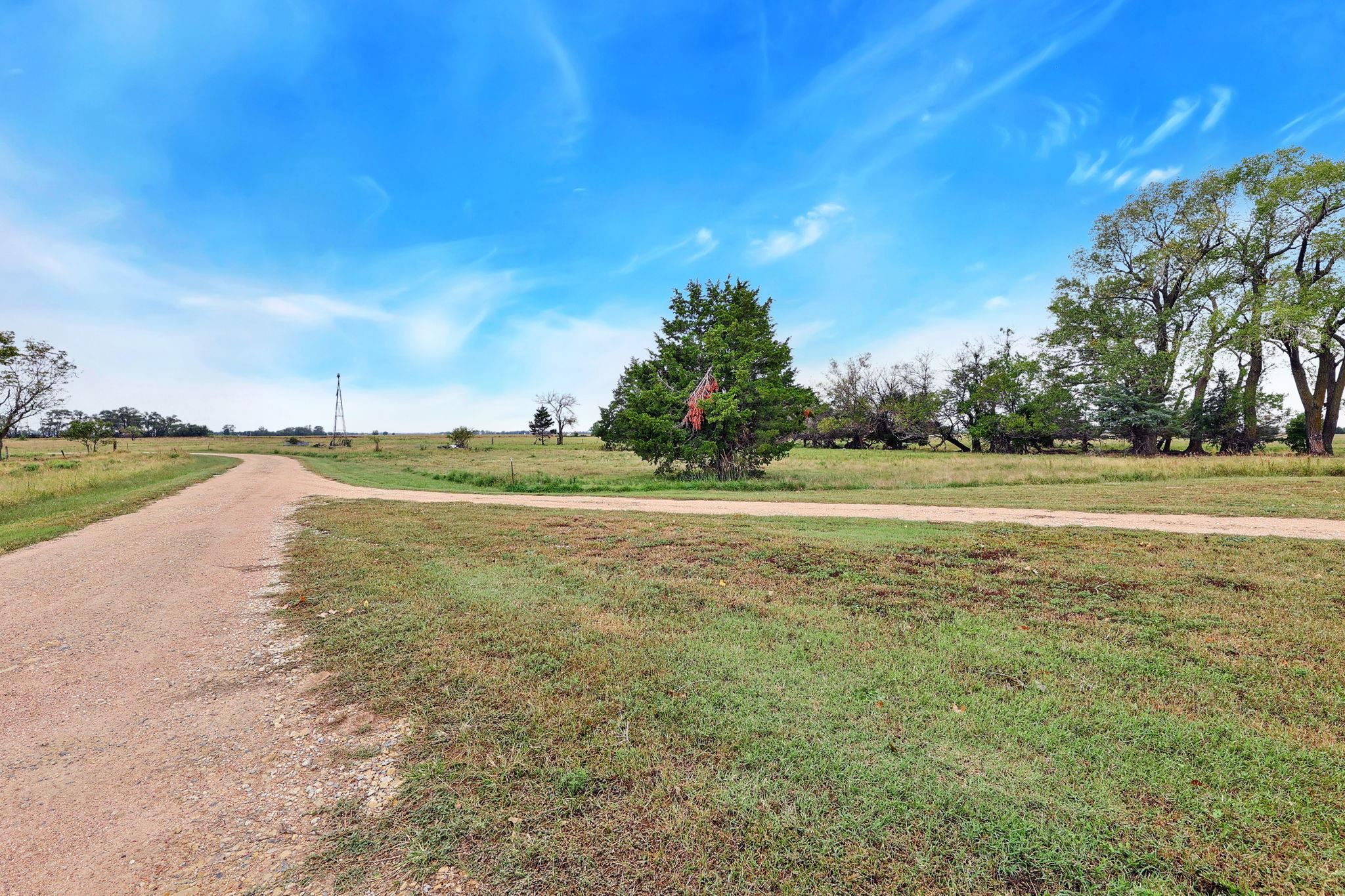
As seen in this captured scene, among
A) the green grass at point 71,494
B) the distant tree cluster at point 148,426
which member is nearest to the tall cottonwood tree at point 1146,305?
the green grass at point 71,494

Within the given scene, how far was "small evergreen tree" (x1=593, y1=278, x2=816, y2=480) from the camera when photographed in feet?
69.2

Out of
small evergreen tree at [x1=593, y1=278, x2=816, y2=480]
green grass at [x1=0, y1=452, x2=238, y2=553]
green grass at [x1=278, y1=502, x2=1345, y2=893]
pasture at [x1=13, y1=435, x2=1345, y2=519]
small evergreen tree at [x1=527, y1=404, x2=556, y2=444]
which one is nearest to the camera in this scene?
green grass at [x1=278, y1=502, x2=1345, y2=893]

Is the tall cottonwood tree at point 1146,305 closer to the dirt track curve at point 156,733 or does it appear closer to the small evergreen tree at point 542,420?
the dirt track curve at point 156,733

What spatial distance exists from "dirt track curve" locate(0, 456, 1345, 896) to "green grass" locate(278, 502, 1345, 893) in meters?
0.38

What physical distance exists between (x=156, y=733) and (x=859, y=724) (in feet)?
15.1

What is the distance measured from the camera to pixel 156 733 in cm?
333

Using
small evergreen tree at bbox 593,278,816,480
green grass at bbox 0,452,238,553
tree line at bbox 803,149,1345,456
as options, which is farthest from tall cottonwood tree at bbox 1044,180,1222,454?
green grass at bbox 0,452,238,553

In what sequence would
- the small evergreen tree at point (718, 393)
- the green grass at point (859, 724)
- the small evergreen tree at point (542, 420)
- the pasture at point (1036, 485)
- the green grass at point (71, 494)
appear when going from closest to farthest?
1. the green grass at point (859, 724)
2. the green grass at point (71, 494)
3. the pasture at point (1036, 485)
4. the small evergreen tree at point (718, 393)
5. the small evergreen tree at point (542, 420)

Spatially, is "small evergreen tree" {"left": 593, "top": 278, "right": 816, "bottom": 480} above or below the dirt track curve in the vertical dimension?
above

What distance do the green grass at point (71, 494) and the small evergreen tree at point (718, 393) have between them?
1571 cm

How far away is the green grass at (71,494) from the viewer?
1116 cm

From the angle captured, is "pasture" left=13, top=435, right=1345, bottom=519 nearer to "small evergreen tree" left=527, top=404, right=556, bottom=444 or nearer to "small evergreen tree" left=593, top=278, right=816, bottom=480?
"small evergreen tree" left=593, top=278, right=816, bottom=480

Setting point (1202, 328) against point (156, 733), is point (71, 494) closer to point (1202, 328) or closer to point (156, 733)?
point (156, 733)

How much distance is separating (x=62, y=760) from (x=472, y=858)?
9.72 feet
